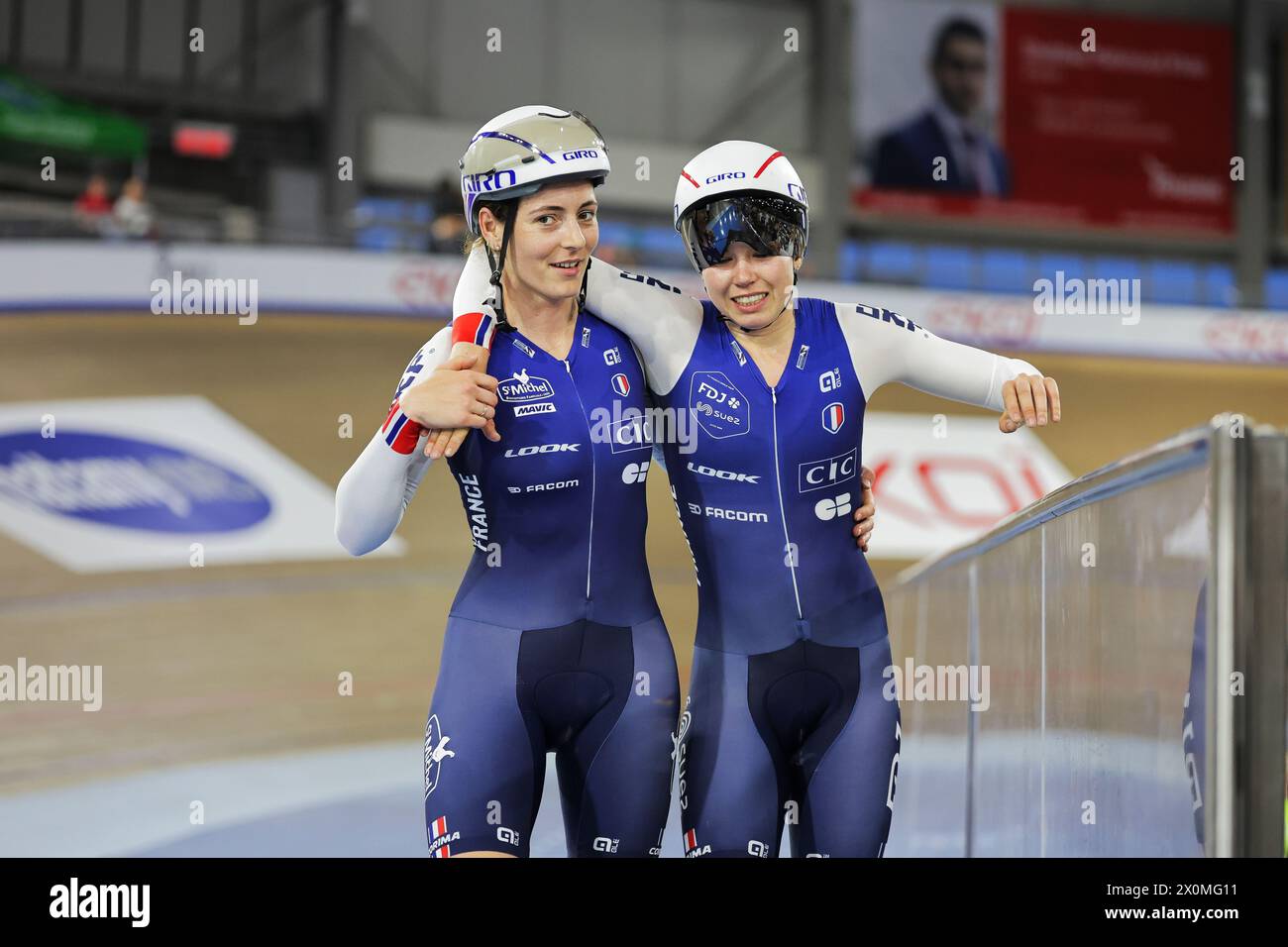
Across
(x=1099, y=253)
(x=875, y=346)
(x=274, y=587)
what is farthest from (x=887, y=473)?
(x=1099, y=253)

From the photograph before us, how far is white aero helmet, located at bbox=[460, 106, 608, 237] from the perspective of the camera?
253cm

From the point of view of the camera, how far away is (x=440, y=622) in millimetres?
8734

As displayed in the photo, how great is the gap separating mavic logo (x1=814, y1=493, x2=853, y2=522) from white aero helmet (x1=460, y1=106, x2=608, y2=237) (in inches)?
31.8

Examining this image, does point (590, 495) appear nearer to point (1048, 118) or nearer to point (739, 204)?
point (739, 204)

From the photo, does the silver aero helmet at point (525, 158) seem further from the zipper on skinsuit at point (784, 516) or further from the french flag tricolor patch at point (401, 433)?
the zipper on skinsuit at point (784, 516)

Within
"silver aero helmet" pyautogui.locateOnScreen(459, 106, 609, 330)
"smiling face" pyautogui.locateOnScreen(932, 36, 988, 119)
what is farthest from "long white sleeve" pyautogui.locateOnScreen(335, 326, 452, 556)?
"smiling face" pyautogui.locateOnScreen(932, 36, 988, 119)

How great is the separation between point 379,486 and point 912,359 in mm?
1178

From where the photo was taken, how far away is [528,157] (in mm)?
2533

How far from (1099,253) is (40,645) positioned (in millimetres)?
16181

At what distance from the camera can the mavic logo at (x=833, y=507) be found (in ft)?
9.03

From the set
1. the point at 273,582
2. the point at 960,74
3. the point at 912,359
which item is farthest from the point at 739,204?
the point at 960,74

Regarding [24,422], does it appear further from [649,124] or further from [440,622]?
[649,124]

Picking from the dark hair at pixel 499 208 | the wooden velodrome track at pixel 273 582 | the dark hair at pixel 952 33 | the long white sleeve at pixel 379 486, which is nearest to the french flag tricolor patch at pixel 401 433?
the long white sleeve at pixel 379 486

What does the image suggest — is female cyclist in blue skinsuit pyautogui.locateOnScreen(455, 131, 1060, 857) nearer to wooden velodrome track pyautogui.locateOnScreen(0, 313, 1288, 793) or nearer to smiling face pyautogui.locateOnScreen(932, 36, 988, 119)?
wooden velodrome track pyautogui.locateOnScreen(0, 313, 1288, 793)
